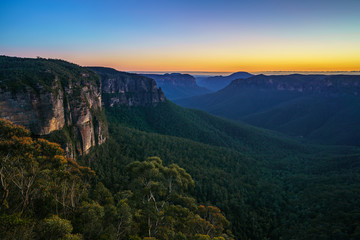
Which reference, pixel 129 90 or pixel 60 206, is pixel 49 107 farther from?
pixel 129 90

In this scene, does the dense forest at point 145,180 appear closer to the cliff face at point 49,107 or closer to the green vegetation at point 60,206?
the green vegetation at point 60,206

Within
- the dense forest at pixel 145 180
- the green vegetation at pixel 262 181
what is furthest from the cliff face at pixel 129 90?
the green vegetation at pixel 262 181

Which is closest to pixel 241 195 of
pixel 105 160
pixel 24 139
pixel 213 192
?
pixel 213 192

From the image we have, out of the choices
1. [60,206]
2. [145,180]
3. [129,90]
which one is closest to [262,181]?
[145,180]

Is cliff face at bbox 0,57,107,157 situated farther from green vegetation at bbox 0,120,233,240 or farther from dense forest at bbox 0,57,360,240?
green vegetation at bbox 0,120,233,240

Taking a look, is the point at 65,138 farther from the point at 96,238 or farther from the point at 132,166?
the point at 96,238
